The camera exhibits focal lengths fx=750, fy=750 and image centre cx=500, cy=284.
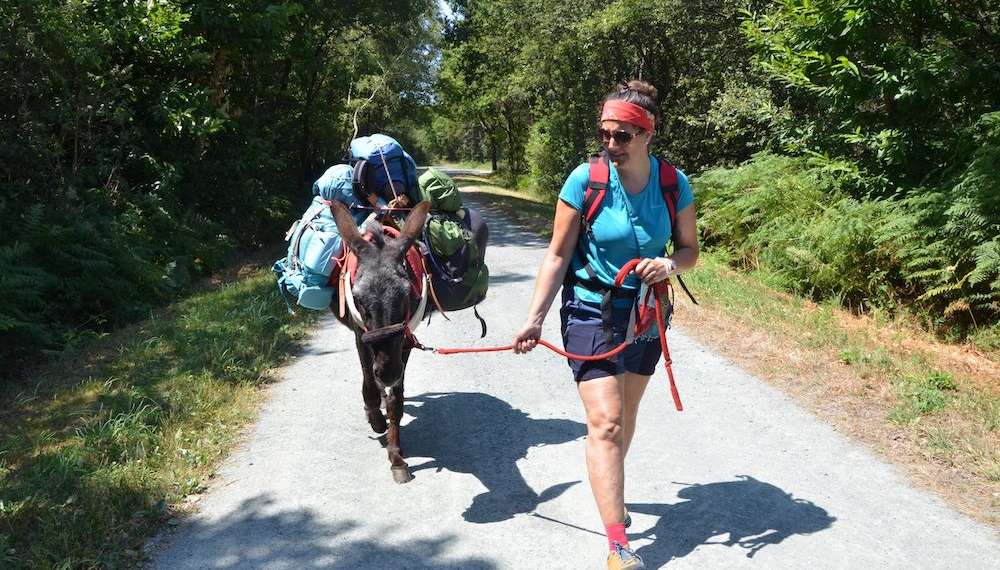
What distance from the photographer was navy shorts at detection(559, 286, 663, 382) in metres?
3.52

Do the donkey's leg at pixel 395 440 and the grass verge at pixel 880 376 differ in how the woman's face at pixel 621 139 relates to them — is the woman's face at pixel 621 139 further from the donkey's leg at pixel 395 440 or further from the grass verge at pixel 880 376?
the grass verge at pixel 880 376

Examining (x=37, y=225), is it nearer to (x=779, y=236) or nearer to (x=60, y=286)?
(x=60, y=286)

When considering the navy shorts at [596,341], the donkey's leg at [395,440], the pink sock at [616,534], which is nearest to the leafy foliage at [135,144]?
the donkey's leg at [395,440]

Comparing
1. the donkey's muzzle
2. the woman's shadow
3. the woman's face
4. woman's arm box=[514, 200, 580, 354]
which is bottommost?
the woman's shadow

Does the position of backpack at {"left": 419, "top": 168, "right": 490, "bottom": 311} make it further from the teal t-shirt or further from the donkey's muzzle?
the teal t-shirt

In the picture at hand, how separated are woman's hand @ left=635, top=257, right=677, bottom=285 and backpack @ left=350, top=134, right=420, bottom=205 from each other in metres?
2.52

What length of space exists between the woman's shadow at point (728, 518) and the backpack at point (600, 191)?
140cm

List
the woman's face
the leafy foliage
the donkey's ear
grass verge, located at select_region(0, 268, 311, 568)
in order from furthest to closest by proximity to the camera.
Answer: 1. the leafy foliage
2. the donkey's ear
3. grass verge, located at select_region(0, 268, 311, 568)
4. the woman's face

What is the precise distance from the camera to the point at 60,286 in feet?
30.5

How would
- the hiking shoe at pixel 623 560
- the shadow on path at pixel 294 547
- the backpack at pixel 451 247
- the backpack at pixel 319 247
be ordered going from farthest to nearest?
1. the backpack at pixel 451 247
2. the backpack at pixel 319 247
3. the shadow on path at pixel 294 547
4. the hiking shoe at pixel 623 560

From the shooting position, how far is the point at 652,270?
135 inches

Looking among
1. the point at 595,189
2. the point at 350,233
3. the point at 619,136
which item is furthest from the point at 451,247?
the point at 619,136

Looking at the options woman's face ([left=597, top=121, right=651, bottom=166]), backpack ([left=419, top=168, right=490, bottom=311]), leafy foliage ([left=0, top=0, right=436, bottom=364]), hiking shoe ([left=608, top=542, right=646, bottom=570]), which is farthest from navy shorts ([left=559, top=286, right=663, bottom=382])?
leafy foliage ([left=0, top=0, right=436, bottom=364])

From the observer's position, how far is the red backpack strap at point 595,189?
11.4 feet
